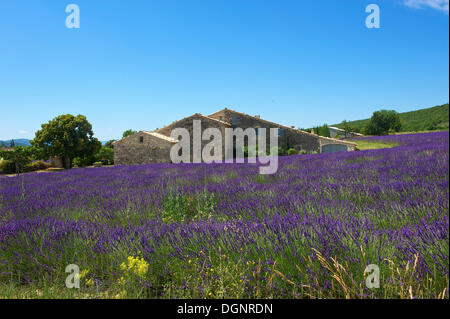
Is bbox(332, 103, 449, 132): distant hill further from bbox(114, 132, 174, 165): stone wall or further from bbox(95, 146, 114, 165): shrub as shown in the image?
bbox(95, 146, 114, 165): shrub

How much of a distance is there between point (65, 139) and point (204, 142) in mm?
12056

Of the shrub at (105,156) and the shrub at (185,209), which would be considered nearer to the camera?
the shrub at (185,209)

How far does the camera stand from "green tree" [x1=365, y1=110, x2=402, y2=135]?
3636cm

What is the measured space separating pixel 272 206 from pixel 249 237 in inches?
32.8

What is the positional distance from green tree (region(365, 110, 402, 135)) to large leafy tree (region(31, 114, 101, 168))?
130 ft

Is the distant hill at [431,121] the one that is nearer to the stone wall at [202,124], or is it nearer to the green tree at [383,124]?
the green tree at [383,124]

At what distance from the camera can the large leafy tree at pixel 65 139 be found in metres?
17.1

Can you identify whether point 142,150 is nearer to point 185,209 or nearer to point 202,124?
point 202,124

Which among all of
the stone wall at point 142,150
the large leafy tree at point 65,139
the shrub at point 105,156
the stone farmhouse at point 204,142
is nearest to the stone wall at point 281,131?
the stone farmhouse at point 204,142

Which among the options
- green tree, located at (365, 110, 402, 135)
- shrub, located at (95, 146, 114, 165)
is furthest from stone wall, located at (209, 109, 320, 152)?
green tree, located at (365, 110, 402, 135)

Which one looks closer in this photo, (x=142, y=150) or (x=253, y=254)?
(x=253, y=254)

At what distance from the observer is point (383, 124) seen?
125ft

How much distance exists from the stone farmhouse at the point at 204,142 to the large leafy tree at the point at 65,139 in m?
3.72

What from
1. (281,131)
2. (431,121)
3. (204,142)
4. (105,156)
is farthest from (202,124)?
(431,121)
